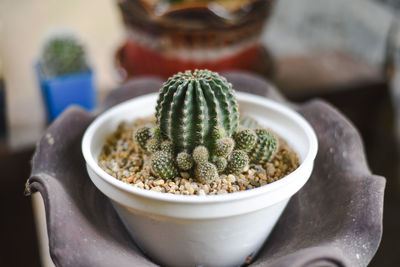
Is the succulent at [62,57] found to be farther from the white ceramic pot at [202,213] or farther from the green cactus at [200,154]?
the green cactus at [200,154]

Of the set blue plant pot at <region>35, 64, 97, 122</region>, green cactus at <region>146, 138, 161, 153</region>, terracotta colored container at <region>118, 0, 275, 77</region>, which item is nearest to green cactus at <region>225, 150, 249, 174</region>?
green cactus at <region>146, 138, 161, 153</region>

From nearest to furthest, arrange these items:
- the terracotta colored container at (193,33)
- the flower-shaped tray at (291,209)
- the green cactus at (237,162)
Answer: the flower-shaped tray at (291,209) < the green cactus at (237,162) < the terracotta colored container at (193,33)

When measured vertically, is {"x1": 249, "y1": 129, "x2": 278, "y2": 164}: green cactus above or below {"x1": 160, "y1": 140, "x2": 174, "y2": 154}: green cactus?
below

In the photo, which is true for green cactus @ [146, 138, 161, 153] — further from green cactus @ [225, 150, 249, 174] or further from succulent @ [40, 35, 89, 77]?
succulent @ [40, 35, 89, 77]

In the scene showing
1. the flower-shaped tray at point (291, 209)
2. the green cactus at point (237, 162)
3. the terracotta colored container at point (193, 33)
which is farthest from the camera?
the terracotta colored container at point (193, 33)

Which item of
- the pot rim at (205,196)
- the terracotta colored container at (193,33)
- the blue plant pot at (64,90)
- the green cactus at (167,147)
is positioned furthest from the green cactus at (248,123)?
the blue plant pot at (64,90)

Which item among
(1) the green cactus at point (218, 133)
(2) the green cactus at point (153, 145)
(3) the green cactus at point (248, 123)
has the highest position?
(1) the green cactus at point (218, 133)

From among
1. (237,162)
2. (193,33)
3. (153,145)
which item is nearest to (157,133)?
(153,145)
